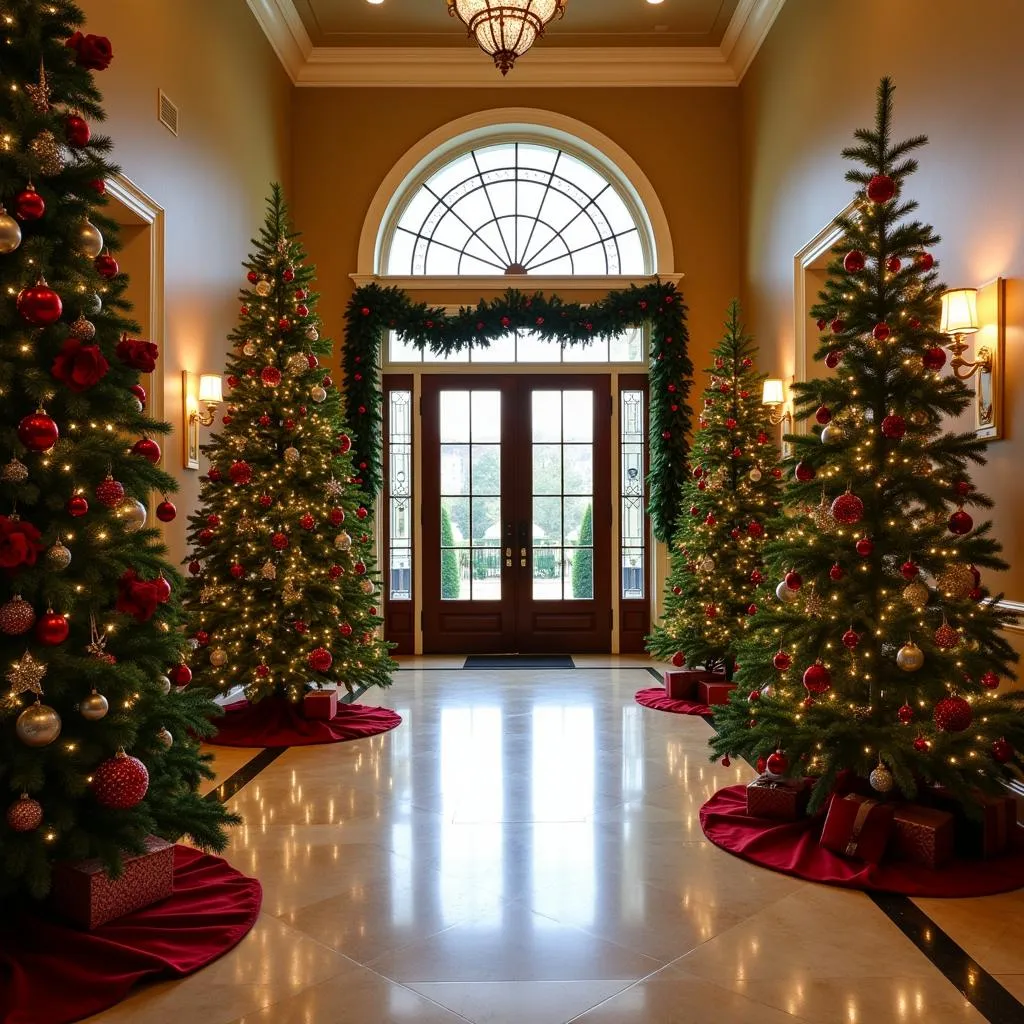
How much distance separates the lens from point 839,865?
337cm

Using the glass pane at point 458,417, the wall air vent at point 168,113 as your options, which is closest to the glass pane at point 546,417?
the glass pane at point 458,417

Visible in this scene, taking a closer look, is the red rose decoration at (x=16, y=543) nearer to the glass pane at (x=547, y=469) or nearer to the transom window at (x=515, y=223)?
the glass pane at (x=547, y=469)

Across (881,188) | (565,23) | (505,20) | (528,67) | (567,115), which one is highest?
(565,23)

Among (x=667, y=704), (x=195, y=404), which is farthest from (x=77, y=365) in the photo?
(x=667, y=704)

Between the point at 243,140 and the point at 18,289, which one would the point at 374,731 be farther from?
the point at 243,140

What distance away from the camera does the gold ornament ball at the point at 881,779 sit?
339 cm

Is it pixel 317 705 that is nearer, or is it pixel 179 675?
pixel 179 675

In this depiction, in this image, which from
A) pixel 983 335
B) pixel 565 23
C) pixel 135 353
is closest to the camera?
pixel 135 353

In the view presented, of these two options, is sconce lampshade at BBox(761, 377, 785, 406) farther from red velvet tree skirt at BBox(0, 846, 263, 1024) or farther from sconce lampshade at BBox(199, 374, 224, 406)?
red velvet tree skirt at BBox(0, 846, 263, 1024)

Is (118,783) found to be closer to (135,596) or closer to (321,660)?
(135,596)

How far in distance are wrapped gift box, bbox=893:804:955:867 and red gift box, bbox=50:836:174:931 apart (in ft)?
8.77

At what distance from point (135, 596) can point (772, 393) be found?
208 inches

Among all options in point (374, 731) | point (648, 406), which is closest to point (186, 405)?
point (374, 731)

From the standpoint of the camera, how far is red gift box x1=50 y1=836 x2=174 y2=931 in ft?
9.00
